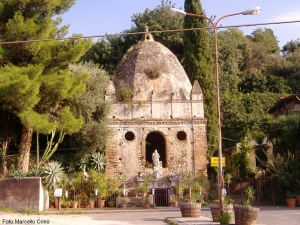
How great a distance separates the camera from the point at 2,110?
2391 centimetres

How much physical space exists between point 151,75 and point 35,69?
884cm

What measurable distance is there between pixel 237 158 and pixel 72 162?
33.6 feet

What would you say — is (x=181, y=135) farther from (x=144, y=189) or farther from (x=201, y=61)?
(x=201, y=61)

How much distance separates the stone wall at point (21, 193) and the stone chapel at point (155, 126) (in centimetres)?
514

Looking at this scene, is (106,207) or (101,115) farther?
(101,115)

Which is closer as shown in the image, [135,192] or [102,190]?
[102,190]

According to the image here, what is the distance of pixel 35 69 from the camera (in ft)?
69.1

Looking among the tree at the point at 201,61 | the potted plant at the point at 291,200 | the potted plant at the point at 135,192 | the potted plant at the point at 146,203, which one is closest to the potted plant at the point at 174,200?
the potted plant at the point at 146,203

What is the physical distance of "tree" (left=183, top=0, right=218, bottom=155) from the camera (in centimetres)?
3338

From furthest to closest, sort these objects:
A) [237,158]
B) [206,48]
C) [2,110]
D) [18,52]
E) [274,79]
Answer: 1. [274,79]
2. [206,48]
3. [237,158]
4. [2,110]
5. [18,52]

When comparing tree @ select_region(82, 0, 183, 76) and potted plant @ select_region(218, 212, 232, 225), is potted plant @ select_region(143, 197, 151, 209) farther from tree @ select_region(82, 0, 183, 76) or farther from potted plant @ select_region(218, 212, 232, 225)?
tree @ select_region(82, 0, 183, 76)

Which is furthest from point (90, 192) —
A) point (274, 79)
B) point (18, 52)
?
point (274, 79)

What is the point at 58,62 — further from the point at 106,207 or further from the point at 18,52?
the point at 106,207

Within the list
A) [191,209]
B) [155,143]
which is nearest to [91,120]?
[155,143]
